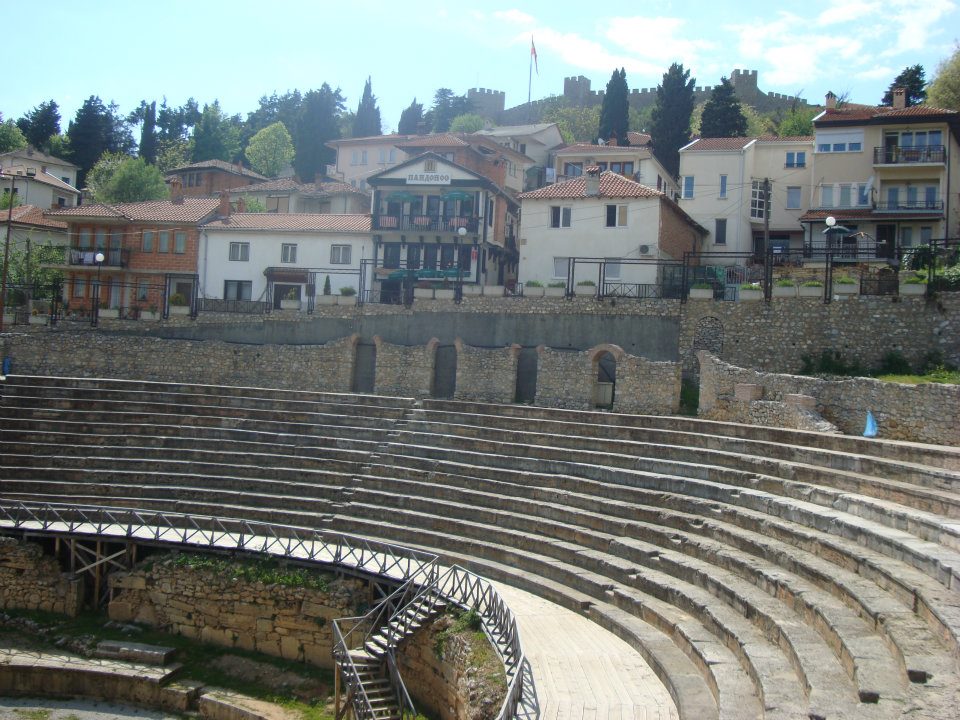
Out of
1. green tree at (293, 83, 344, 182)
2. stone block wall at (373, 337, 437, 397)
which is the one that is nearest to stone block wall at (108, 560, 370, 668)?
stone block wall at (373, 337, 437, 397)

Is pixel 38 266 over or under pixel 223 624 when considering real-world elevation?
over

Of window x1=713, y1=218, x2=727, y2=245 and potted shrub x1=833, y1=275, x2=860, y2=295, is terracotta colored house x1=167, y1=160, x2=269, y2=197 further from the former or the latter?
potted shrub x1=833, y1=275, x2=860, y2=295

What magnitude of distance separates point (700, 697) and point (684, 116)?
55.2 metres

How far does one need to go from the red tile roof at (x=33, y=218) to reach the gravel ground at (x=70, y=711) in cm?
4134

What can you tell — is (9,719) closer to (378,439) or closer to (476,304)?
(378,439)

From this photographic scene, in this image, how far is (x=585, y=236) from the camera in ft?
126

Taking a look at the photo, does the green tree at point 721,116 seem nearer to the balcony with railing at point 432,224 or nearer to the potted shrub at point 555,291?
the balcony with railing at point 432,224

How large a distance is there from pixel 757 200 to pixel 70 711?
36277 millimetres

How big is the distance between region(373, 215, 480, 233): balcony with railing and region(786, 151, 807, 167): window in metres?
15.0

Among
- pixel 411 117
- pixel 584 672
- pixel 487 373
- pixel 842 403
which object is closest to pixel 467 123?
pixel 411 117

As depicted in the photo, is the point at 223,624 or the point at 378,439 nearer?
the point at 223,624

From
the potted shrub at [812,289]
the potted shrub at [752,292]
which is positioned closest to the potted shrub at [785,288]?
the potted shrub at [812,289]

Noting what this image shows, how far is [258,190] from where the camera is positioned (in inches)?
2328

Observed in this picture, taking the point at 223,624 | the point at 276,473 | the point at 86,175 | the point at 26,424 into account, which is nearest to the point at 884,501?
the point at 223,624
